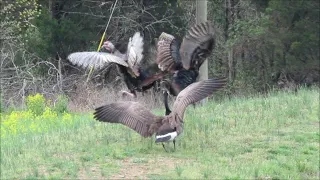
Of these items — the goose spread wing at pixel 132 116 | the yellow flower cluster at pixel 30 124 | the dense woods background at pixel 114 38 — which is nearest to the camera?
the goose spread wing at pixel 132 116

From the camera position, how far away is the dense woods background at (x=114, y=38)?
2297cm

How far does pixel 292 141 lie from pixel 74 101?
40.1 feet

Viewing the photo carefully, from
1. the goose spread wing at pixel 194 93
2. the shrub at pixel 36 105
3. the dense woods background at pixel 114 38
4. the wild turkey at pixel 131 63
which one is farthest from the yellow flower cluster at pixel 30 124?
the dense woods background at pixel 114 38

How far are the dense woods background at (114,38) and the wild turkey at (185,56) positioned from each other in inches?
455

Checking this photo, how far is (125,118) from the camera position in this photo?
31.7 feet

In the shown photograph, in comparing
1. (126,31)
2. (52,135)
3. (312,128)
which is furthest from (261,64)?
(52,135)

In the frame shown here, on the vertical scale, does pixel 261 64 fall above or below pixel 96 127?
above

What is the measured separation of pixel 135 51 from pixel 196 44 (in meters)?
1.42

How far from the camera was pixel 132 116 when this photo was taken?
9.66 m

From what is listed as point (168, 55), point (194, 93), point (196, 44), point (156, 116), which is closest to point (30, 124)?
point (168, 55)

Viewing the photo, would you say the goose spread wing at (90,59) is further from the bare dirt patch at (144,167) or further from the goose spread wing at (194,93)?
the bare dirt patch at (144,167)

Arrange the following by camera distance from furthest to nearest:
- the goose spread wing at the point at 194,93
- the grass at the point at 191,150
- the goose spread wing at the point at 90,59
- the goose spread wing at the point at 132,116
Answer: the goose spread wing at the point at 90,59
the goose spread wing at the point at 194,93
the goose spread wing at the point at 132,116
the grass at the point at 191,150

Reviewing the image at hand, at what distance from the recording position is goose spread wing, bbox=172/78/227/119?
9.59 meters

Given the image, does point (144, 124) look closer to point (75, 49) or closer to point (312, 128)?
point (312, 128)
